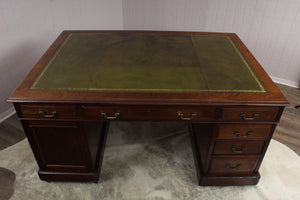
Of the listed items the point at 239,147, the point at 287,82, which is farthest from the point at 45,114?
the point at 287,82

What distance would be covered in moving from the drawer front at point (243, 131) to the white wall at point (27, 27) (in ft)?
7.38

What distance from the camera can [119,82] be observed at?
1717mm

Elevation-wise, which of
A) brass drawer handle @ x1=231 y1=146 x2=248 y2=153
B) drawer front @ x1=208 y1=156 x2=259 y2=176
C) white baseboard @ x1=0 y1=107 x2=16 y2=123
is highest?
brass drawer handle @ x1=231 y1=146 x2=248 y2=153

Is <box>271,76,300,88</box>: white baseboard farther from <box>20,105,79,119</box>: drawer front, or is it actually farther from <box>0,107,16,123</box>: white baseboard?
<box>0,107,16,123</box>: white baseboard

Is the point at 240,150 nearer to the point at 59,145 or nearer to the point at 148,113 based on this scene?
the point at 148,113

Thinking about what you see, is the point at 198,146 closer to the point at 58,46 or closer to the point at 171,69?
the point at 171,69

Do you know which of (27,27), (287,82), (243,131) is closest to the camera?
(243,131)

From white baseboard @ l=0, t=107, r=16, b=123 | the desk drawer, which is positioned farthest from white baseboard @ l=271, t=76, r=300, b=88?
white baseboard @ l=0, t=107, r=16, b=123

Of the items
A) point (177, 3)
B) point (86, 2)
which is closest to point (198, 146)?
point (177, 3)

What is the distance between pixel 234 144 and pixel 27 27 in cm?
240

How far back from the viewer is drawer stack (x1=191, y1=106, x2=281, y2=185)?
5.49ft

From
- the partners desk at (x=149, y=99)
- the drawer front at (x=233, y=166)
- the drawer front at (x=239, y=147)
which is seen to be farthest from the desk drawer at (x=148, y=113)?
the drawer front at (x=233, y=166)

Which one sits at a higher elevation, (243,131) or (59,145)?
(243,131)

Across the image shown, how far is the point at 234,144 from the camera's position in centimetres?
186
